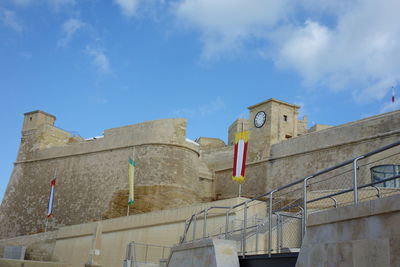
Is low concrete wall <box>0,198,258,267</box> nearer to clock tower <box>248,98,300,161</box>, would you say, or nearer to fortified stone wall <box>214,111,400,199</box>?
fortified stone wall <box>214,111,400,199</box>

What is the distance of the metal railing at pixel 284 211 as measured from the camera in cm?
706

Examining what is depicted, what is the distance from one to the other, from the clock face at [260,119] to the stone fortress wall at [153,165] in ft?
0.89

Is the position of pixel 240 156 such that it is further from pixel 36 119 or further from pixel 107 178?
pixel 36 119

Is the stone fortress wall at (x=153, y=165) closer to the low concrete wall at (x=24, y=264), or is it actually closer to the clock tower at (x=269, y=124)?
the clock tower at (x=269, y=124)

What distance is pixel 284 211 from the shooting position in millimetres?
14195

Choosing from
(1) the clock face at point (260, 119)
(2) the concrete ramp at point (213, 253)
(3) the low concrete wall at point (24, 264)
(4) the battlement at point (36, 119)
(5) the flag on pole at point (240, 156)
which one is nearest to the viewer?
(2) the concrete ramp at point (213, 253)

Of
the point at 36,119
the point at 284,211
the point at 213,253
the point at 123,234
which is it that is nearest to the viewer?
the point at 213,253

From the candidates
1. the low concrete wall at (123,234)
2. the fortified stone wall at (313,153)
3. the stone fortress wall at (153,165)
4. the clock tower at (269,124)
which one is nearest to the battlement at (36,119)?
the stone fortress wall at (153,165)

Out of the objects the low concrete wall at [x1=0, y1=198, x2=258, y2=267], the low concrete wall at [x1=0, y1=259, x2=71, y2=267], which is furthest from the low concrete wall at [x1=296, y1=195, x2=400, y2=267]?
the low concrete wall at [x1=0, y1=259, x2=71, y2=267]

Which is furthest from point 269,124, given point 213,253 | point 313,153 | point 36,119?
point 213,253

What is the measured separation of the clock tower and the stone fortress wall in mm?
62

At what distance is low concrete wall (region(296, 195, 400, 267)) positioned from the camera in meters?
4.36

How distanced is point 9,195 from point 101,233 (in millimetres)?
15472

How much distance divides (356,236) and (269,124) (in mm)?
23584
